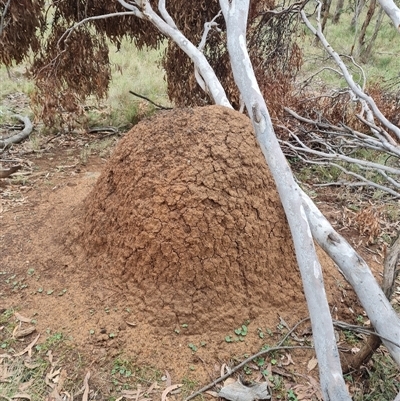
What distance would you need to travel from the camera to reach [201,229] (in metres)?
2.49

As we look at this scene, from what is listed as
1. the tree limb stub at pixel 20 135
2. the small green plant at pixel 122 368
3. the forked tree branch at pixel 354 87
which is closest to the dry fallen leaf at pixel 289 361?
the small green plant at pixel 122 368

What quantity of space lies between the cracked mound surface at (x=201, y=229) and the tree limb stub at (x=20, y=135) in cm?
356

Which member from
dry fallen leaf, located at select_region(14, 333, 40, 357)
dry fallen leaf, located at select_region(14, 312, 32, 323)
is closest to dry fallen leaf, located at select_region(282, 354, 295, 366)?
dry fallen leaf, located at select_region(14, 333, 40, 357)

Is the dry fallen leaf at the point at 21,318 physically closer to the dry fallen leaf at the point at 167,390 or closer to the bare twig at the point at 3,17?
the dry fallen leaf at the point at 167,390

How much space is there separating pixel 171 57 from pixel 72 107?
1.61 metres

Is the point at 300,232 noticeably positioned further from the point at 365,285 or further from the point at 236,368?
the point at 236,368

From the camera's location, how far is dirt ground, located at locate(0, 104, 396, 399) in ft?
7.75

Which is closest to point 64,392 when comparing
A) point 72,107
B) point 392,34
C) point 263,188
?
point 263,188

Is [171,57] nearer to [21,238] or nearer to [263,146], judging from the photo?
[21,238]

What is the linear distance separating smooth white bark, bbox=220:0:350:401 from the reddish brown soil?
54 centimetres

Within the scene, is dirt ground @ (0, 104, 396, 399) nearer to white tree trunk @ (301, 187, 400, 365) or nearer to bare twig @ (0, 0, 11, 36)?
white tree trunk @ (301, 187, 400, 365)

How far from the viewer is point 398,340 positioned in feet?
5.49

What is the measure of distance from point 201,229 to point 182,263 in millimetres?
250

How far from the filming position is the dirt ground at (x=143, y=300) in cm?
236
